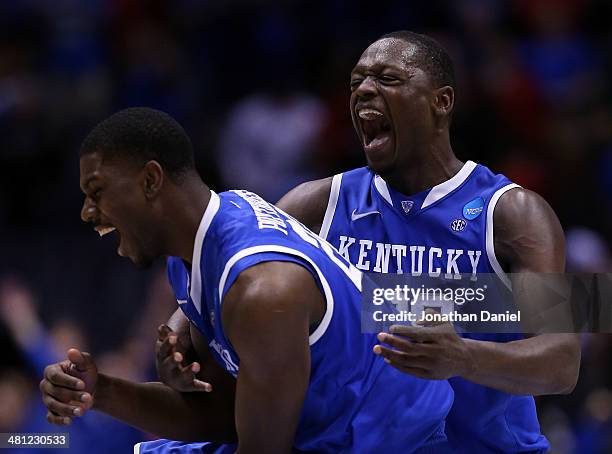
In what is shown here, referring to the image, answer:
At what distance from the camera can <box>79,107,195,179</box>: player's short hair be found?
373 cm

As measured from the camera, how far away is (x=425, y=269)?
176 inches

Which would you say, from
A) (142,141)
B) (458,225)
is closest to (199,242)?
(142,141)

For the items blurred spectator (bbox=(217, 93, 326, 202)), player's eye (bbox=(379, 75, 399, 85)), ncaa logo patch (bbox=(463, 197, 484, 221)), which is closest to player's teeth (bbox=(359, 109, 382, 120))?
player's eye (bbox=(379, 75, 399, 85))

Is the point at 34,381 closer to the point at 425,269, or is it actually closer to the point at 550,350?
the point at 425,269

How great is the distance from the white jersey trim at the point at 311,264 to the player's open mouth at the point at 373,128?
3.12 feet

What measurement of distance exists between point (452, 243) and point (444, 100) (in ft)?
1.78

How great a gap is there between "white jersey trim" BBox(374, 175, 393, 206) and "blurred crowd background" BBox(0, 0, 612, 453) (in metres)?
2.73

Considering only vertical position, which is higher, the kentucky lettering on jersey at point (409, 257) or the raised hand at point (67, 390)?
the kentucky lettering on jersey at point (409, 257)

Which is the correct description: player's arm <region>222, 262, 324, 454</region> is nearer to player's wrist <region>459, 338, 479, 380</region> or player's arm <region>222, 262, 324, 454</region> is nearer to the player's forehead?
player's wrist <region>459, 338, 479, 380</region>

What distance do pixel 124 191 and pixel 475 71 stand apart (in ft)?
18.5

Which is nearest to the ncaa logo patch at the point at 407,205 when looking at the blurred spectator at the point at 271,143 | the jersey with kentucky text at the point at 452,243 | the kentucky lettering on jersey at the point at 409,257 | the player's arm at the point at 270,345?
the jersey with kentucky text at the point at 452,243

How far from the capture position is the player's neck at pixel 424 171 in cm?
456

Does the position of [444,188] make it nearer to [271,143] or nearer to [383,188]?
[383,188]

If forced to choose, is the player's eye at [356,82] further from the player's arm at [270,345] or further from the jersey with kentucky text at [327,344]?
the player's arm at [270,345]
